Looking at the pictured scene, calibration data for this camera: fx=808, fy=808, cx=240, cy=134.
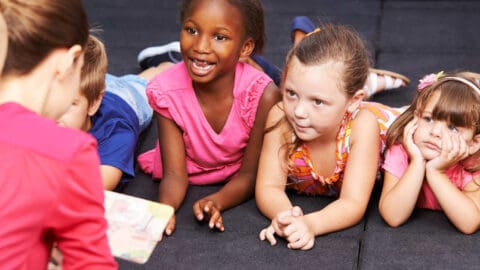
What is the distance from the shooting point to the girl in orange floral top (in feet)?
6.72

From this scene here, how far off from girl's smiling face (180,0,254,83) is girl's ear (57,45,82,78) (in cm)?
A: 80

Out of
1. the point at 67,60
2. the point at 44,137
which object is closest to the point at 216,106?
the point at 67,60

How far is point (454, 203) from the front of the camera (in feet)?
6.76

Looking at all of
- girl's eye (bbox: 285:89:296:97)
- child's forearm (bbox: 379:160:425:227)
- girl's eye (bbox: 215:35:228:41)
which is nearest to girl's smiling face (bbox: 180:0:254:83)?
girl's eye (bbox: 215:35:228:41)

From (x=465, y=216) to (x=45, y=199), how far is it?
1194 mm

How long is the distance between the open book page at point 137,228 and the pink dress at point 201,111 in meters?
0.76

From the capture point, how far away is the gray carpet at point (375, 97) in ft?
6.60

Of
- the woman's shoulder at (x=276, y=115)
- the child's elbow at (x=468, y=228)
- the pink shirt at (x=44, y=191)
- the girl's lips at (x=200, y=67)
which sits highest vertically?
the pink shirt at (x=44, y=191)

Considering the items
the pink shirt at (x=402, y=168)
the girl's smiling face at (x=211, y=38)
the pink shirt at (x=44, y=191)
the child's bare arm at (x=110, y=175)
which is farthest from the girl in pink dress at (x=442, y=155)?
the pink shirt at (x=44, y=191)

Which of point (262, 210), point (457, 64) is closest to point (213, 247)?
point (262, 210)

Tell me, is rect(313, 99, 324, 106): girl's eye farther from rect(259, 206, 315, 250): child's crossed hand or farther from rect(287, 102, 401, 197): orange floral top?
rect(259, 206, 315, 250): child's crossed hand

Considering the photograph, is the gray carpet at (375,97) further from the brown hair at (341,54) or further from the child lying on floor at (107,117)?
the brown hair at (341,54)

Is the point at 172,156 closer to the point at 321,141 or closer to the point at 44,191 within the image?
the point at 321,141

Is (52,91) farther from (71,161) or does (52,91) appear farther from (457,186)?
(457,186)
